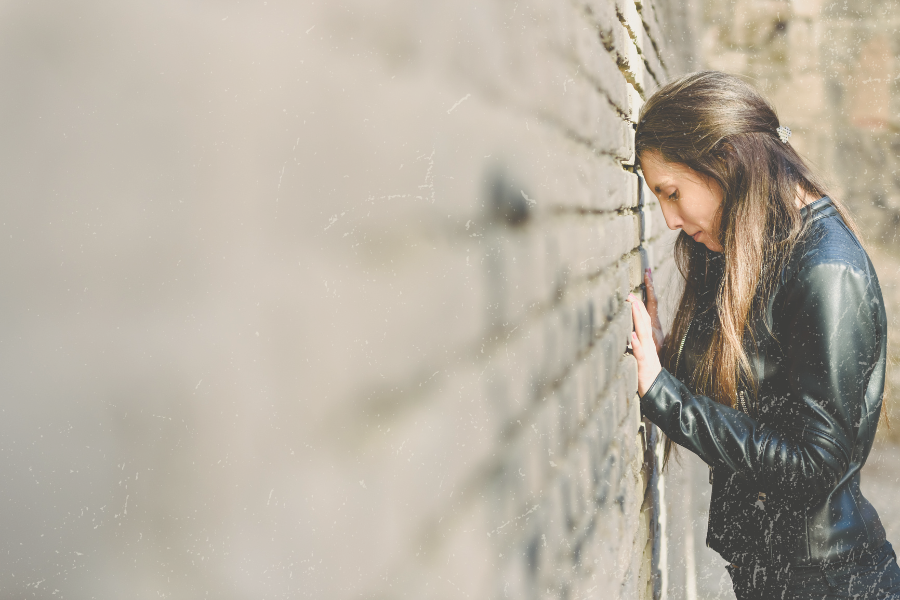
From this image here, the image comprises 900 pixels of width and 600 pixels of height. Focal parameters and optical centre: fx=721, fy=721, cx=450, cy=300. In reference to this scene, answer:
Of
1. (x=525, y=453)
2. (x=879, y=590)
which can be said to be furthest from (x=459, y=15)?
(x=879, y=590)

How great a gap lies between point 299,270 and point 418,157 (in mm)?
257

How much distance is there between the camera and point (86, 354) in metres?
0.50

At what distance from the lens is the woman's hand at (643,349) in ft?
6.73

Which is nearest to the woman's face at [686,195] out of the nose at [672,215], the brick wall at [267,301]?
the nose at [672,215]

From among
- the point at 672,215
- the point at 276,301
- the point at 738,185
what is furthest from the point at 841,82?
the point at 276,301

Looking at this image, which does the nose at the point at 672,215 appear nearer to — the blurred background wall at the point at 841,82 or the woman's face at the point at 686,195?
the woman's face at the point at 686,195

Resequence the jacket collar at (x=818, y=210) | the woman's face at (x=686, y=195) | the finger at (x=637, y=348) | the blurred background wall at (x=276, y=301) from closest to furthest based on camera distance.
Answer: the blurred background wall at (x=276, y=301) → the jacket collar at (x=818, y=210) → the woman's face at (x=686, y=195) → the finger at (x=637, y=348)

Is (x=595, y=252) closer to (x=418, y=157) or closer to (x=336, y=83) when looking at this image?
(x=418, y=157)

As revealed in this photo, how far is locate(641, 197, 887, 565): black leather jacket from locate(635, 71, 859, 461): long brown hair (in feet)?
0.18

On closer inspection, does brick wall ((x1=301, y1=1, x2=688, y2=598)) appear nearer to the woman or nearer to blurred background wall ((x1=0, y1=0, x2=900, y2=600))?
blurred background wall ((x1=0, y1=0, x2=900, y2=600))

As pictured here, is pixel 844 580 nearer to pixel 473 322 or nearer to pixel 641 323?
pixel 641 323

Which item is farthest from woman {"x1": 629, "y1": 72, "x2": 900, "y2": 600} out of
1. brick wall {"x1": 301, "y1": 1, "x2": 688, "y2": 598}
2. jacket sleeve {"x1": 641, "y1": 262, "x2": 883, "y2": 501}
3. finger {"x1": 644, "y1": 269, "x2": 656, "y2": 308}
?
finger {"x1": 644, "y1": 269, "x2": 656, "y2": 308}

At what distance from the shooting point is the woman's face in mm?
1979

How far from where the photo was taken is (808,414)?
1594 mm
